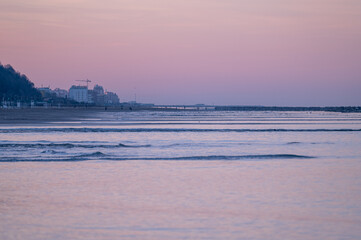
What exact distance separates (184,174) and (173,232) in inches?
235

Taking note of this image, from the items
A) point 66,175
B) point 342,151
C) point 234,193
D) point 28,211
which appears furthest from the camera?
point 342,151

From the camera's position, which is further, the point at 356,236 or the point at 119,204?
the point at 119,204

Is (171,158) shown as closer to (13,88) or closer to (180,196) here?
(180,196)

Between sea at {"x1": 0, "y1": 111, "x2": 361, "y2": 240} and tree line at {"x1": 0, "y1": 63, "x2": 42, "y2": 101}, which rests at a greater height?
tree line at {"x1": 0, "y1": 63, "x2": 42, "y2": 101}

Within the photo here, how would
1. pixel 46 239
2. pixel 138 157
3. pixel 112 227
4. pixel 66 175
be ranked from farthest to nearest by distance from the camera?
pixel 138 157
pixel 66 175
pixel 112 227
pixel 46 239

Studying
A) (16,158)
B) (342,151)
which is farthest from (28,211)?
(342,151)

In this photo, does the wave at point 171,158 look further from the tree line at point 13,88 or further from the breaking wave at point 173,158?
the tree line at point 13,88

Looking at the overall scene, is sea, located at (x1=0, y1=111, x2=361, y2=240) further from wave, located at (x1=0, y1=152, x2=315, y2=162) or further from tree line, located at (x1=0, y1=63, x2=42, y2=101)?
tree line, located at (x1=0, y1=63, x2=42, y2=101)

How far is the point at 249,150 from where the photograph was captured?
2138 centimetres

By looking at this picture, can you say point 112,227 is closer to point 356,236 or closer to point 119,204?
point 119,204

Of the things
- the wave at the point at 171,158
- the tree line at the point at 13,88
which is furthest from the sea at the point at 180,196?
the tree line at the point at 13,88

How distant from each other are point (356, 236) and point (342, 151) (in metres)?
13.6

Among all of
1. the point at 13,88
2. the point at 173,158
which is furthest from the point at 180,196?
the point at 13,88

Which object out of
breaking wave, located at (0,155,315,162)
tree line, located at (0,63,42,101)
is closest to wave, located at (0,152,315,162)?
breaking wave, located at (0,155,315,162)
